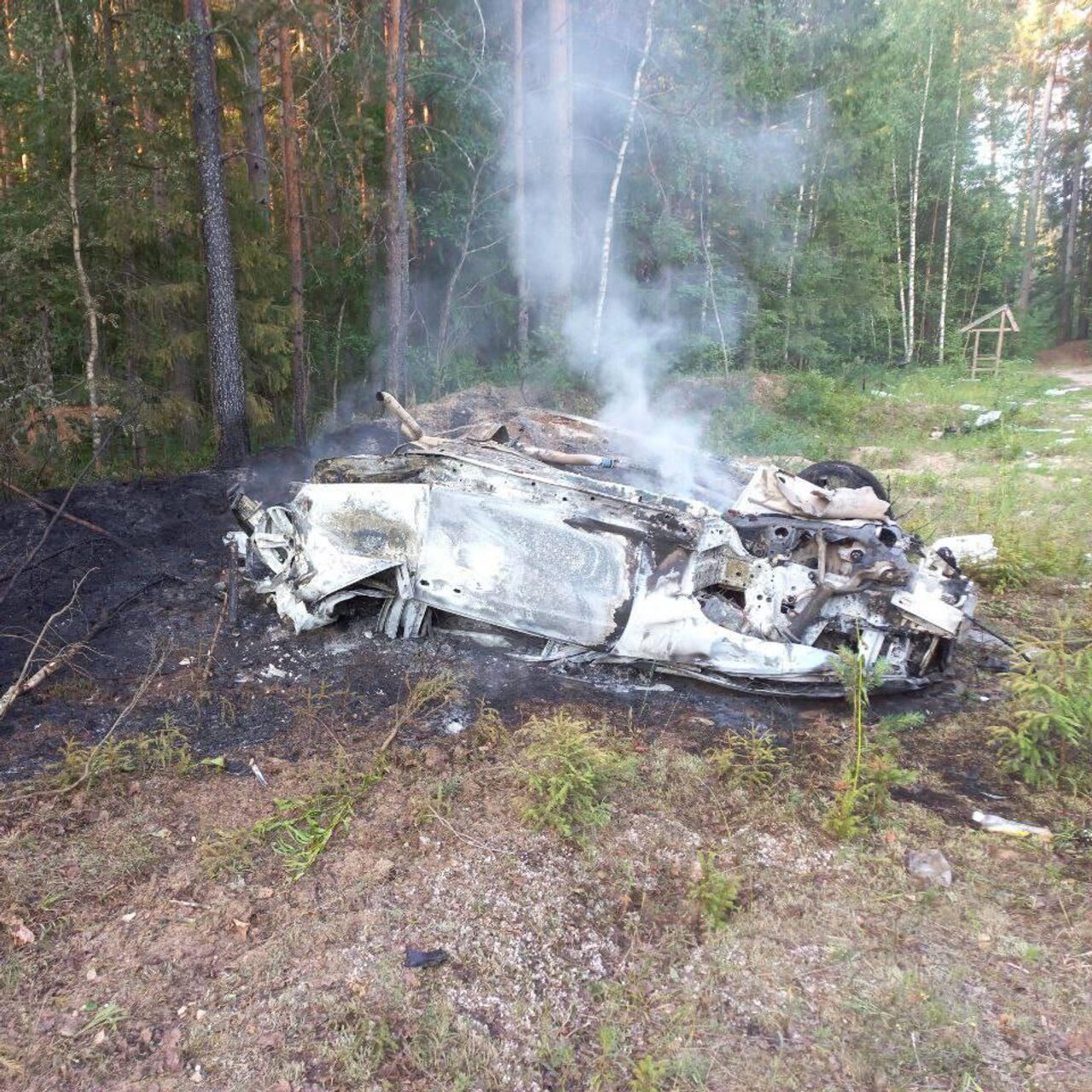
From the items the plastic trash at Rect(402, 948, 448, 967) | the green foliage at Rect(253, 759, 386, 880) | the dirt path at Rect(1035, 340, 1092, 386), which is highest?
the dirt path at Rect(1035, 340, 1092, 386)

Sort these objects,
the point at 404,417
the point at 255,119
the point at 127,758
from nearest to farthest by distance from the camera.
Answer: the point at 127,758
the point at 404,417
the point at 255,119

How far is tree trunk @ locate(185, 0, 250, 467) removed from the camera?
930 centimetres

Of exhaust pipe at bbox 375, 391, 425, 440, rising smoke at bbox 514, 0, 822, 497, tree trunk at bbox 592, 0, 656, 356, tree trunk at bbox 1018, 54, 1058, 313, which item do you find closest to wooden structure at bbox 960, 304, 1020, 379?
tree trunk at bbox 1018, 54, 1058, 313

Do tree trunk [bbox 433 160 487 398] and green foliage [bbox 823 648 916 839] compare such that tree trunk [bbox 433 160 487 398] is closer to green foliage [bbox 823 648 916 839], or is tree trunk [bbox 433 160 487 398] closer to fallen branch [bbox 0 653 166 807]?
fallen branch [bbox 0 653 166 807]

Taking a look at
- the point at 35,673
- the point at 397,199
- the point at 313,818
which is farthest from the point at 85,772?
the point at 397,199

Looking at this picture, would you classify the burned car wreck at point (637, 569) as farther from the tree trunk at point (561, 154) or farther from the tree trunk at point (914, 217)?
the tree trunk at point (914, 217)

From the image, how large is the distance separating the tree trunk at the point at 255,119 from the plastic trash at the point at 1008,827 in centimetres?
1155

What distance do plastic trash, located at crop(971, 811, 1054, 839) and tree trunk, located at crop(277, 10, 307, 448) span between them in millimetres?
11376

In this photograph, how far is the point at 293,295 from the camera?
13.4 meters

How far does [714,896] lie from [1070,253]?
3455 cm

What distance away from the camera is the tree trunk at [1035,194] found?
1084 inches

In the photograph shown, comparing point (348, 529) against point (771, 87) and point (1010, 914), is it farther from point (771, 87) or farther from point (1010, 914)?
point (771, 87)

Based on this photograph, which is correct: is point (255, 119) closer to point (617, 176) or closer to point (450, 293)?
point (450, 293)

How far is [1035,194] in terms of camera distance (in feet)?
93.1
